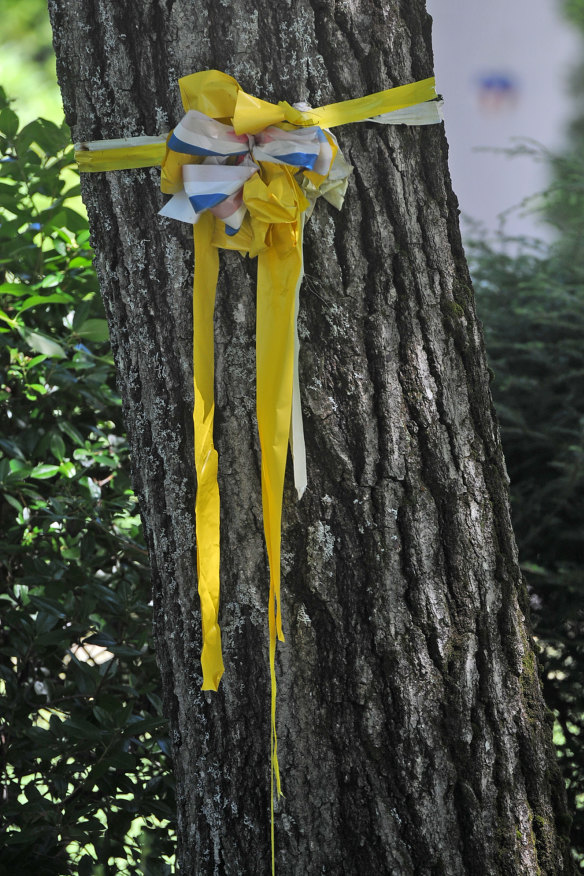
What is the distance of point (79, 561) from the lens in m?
1.65

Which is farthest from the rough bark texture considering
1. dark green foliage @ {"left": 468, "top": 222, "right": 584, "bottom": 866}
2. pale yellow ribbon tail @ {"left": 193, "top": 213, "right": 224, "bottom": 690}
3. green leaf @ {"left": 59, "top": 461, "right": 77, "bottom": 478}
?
dark green foliage @ {"left": 468, "top": 222, "right": 584, "bottom": 866}

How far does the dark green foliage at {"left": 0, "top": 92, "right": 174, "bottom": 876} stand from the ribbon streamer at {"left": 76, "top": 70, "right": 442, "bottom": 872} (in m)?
0.56

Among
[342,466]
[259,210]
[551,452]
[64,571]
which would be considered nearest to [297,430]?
[342,466]

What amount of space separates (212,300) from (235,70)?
0.94 ft

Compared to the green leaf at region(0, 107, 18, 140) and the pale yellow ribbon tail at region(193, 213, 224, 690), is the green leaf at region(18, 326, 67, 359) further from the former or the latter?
the pale yellow ribbon tail at region(193, 213, 224, 690)

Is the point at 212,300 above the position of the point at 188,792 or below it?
above

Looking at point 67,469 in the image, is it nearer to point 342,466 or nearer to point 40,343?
point 40,343

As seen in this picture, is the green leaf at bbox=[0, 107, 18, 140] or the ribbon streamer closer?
the ribbon streamer

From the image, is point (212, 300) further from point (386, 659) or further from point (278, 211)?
point (386, 659)

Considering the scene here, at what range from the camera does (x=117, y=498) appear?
1674 millimetres

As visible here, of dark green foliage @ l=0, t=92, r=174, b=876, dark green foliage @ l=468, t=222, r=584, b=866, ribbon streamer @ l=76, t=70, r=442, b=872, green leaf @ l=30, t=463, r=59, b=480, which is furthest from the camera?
dark green foliage @ l=468, t=222, r=584, b=866

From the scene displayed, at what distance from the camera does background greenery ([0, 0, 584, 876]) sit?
1.49 metres

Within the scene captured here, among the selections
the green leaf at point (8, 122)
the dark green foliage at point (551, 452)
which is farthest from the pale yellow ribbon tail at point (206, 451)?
the dark green foliage at point (551, 452)

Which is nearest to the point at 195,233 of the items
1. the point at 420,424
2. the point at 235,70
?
the point at 235,70
